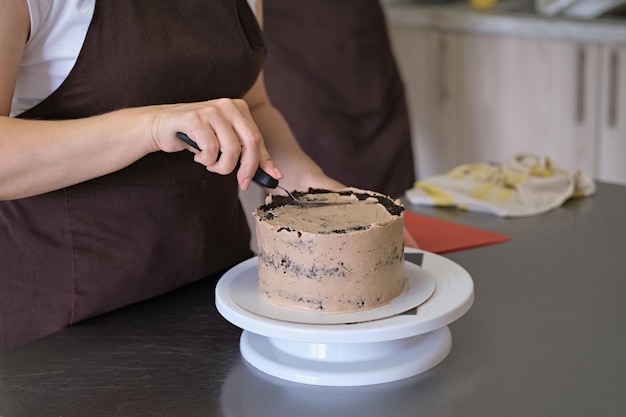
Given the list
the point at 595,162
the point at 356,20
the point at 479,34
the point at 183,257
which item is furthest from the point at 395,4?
the point at 183,257

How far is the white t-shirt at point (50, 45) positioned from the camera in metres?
1.17

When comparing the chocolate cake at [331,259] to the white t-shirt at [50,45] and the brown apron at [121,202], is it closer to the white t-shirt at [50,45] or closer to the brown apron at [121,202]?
the brown apron at [121,202]

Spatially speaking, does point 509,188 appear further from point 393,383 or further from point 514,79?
point 514,79

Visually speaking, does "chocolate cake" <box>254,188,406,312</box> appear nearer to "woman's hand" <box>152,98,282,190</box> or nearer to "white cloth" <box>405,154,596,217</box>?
"woman's hand" <box>152,98,282,190</box>

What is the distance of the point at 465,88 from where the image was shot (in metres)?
3.23

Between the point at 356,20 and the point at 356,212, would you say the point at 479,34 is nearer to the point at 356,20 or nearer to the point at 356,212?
the point at 356,20

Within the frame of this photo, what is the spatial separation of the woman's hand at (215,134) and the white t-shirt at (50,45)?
0.17m

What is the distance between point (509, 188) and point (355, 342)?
813 mm

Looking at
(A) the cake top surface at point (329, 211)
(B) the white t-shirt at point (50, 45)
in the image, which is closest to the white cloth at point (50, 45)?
(B) the white t-shirt at point (50, 45)

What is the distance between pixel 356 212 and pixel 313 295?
0.13 meters

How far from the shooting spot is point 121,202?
1278 millimetres

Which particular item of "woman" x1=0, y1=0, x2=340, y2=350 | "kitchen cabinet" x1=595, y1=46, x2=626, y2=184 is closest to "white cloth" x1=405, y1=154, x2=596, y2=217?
"woman" x1=0, y1=0, x2=340, y2=350

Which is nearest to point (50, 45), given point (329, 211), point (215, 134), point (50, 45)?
point (50, 45)

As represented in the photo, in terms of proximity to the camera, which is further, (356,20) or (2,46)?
(356,20)
